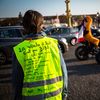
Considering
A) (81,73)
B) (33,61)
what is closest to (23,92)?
(33,61)

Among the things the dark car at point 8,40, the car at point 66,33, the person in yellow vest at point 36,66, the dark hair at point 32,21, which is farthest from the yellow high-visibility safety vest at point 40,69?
the car at point 66,33

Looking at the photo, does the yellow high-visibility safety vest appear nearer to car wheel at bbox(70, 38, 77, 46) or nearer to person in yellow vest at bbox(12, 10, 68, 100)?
person in yellow vest at bbox(12, 10, 68, 100)

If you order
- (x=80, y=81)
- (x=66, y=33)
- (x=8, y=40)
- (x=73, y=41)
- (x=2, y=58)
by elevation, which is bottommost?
(x=73, y=41)

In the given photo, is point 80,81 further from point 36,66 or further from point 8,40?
point 36,66

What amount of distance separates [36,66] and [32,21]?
428 millimetres

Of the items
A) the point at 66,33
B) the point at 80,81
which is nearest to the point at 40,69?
the point at 80,81

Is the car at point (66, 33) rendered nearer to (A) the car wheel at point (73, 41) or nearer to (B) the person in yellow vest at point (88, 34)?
(A) the car wheel at point (73, 41)

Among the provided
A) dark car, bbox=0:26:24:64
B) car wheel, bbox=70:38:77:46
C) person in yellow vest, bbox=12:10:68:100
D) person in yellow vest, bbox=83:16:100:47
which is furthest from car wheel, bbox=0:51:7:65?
car wheel, bbox=70:38:77:46

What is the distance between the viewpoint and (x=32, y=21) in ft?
9.87

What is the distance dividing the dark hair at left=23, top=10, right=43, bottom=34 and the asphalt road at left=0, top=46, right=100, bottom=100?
2261 millimetres

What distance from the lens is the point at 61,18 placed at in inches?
3049

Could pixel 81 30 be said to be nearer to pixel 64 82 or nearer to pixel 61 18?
pixel 64 82

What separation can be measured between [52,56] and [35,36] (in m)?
0.25

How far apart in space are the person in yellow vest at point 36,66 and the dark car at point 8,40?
31.8 feet
